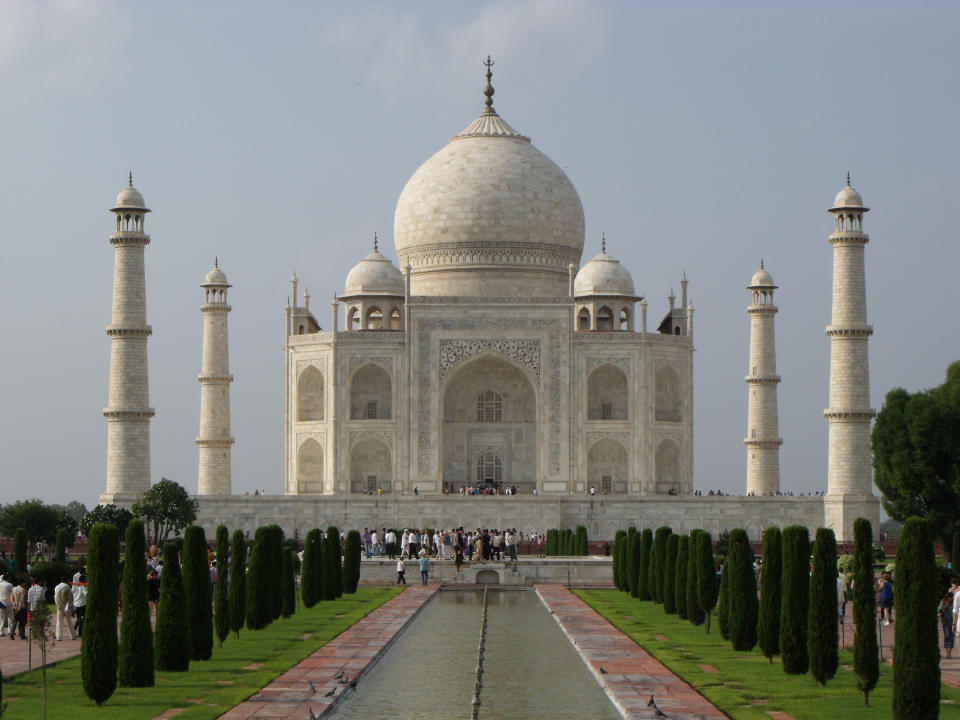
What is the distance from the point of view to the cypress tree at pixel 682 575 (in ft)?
55.9

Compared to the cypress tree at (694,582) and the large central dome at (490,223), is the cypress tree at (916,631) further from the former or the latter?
the large central dome at (490,223)

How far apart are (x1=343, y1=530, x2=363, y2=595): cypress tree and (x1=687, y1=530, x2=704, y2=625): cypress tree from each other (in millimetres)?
6890

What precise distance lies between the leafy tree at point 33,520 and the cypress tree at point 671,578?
14.6 meters

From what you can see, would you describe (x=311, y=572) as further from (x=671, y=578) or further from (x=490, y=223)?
(x=490, y=223)

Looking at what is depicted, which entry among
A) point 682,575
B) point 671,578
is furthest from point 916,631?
point 671,578

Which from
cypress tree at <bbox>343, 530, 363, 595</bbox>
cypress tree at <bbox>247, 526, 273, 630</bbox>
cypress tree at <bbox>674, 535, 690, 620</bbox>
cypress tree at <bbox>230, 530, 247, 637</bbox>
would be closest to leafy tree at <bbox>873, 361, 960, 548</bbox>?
cypress tree at <bbox>343, 530, 363, 595</bbox>

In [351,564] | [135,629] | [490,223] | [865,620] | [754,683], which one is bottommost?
[754,683]

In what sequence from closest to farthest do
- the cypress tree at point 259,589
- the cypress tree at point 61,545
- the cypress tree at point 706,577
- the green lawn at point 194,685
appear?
the green lawn at point 194,685, the cypress tree at point 259,589, the cypress tree at point 706,577, the cypress tree at point 61,545

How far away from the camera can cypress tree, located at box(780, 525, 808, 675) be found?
12156 mm

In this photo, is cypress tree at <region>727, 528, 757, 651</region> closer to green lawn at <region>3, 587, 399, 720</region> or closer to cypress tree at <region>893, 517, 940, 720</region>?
green lawn at <region>3, 587, 399, 720</region>

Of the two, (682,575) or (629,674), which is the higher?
(682,575)

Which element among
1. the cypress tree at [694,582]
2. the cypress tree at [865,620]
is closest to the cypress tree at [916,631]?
the cypress tree at [865,620]

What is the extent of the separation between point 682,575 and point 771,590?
4327 mm

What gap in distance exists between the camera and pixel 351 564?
2219 centimetres
